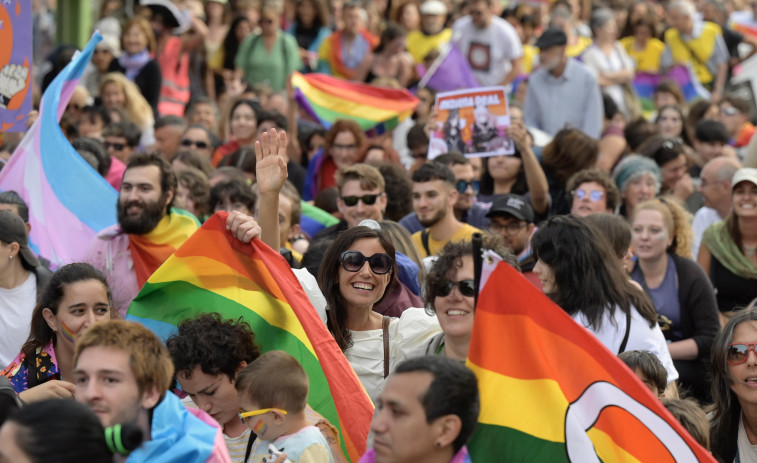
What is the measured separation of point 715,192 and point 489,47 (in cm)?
464

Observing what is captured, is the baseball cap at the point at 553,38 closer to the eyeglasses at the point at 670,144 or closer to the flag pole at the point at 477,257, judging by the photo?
the eyeglasses at the point at 670,144

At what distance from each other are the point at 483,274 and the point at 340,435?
3.57 feet

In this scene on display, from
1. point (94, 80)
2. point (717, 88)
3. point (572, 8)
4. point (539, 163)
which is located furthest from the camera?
point (572, 8)

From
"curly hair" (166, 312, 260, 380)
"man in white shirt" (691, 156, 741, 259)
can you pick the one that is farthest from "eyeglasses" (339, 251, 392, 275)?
"man in white shirt" (691, 156, 741, 259)

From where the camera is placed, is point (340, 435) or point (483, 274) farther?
point (340, 435)

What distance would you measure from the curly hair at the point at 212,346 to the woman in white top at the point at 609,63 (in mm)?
9827

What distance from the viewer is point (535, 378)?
4.34 meters

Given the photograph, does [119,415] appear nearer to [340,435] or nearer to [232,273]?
[340,435]

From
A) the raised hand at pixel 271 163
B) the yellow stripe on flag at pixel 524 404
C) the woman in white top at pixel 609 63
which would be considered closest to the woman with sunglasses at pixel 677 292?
the raised hand at pixel 271 163

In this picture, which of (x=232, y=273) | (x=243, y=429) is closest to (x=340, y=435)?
(x=243, y=429)

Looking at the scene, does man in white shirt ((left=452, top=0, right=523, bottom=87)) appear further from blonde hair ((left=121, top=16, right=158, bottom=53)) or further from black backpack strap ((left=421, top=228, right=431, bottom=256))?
black backpack strap ((left=421, top=228, right=431, bottom=256))

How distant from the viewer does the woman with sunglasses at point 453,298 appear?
4910mm

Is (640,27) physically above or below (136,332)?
above

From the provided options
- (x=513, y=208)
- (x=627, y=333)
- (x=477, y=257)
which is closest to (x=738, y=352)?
(x=627, y=333)
